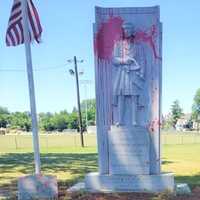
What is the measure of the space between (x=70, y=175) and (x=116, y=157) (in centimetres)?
388

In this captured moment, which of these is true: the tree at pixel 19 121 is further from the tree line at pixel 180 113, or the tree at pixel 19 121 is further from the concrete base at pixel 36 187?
the concrete base at pixel 36 187

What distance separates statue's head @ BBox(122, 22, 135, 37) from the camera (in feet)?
35.5

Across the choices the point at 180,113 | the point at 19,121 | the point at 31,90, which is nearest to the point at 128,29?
the point at 31,90

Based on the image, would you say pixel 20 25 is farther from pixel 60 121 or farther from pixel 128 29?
pixel 60 121

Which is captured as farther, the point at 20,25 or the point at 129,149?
the point at 129,149

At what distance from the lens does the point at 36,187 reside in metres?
9.53

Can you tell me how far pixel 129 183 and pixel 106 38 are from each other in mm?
3289

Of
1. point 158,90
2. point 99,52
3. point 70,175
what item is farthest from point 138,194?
point 70,175

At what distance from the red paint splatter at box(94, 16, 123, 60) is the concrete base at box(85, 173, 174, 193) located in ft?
8.89

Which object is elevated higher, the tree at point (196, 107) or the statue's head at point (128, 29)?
the statue's head at point (128, 29)

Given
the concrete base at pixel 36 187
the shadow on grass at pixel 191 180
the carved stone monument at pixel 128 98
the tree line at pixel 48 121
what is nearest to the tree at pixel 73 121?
the tree line at pixel 48 121

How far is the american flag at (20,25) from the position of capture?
1031 centimetres

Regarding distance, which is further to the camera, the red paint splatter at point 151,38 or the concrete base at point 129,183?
the red paint splatter at point 151,38

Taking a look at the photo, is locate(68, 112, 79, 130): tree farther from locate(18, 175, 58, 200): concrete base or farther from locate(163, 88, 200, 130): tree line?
locate(18, 175, 58, 200): concrete base
